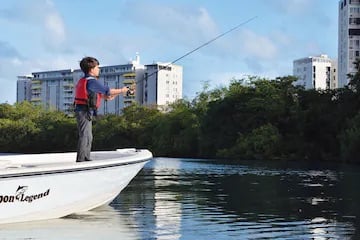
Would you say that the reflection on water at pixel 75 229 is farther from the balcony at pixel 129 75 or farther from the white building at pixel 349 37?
the balcony at pixel 129 75

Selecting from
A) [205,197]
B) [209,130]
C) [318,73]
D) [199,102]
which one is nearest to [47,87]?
[318,73]

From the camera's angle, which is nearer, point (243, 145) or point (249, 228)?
point (249, 228)

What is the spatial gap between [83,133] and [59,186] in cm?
114

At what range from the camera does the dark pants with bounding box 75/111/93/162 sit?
10.5 m

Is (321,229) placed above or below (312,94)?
below

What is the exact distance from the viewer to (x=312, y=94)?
205 feet

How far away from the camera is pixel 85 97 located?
10.5 m

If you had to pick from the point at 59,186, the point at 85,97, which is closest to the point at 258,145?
the point at 85,97

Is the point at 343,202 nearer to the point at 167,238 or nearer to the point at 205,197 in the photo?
the point at 205,197

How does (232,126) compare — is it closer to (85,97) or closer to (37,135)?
(37,135)

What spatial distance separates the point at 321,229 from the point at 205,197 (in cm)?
527

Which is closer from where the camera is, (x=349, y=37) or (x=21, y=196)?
(x=21, y=196)

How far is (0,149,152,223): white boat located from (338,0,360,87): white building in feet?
345

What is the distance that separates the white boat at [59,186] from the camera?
9.09 meters
